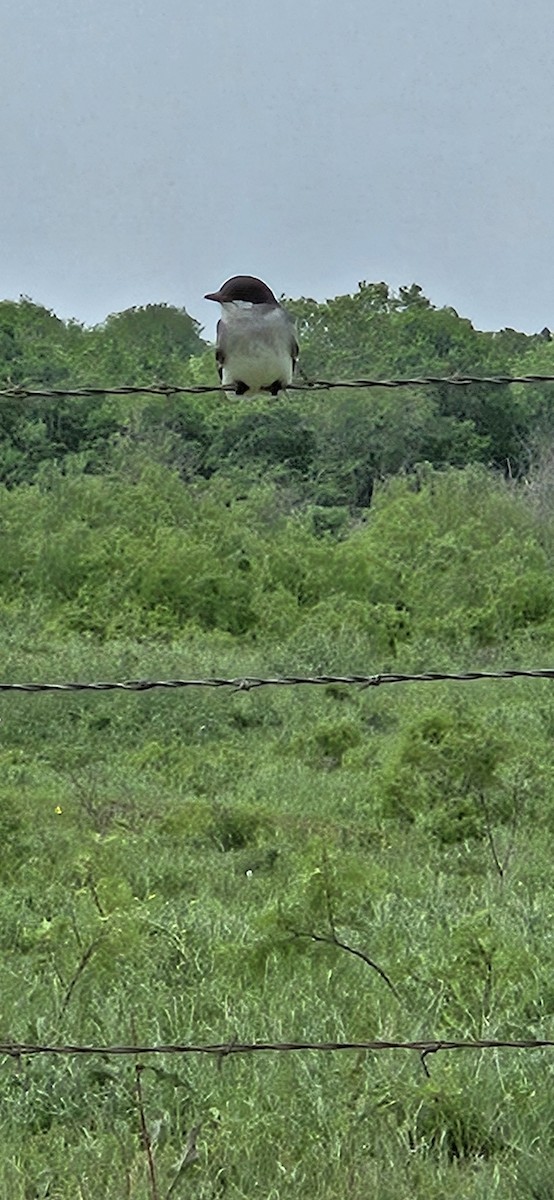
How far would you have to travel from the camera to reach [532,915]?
4.61 meters

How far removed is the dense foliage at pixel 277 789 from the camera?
2926 mm

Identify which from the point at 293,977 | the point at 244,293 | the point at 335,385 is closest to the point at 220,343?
the point at 244,293

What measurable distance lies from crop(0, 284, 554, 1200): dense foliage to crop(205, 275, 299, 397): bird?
267mm

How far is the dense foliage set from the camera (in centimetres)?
293

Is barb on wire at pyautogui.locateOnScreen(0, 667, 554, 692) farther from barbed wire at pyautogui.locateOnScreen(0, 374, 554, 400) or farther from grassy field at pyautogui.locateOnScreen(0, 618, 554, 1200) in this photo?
grassy field at pyautogui.locateOnScreen(0, 618, 554, 1200)

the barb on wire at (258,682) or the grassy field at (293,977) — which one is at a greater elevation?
the barb on wire at (258,682)

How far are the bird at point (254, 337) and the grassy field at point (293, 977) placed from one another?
1.21 m

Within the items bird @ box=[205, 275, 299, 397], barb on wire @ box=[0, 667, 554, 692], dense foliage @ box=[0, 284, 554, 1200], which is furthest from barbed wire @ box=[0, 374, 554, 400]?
dense foliage @ box=[0, 284, 554, 1200]

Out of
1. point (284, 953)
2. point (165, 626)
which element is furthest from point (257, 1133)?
point (165, 626)

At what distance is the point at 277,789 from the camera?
9109 mm

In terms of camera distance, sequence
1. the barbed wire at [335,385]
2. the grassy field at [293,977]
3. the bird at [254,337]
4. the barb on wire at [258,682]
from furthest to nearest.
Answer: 1. the bird at [254,337]
2. the grassy field at [293,977]
3. the barbed wire at [335,385]
4. the barb on wire at [258,682]

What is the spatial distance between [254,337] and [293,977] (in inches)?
65.1

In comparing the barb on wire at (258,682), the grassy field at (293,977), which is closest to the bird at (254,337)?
the barb on wire at (258,682)

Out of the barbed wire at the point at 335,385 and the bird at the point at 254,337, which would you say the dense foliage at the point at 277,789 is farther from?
the barbed wire at the point at 335,385
